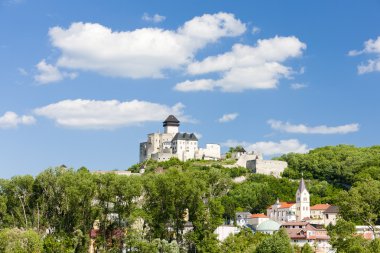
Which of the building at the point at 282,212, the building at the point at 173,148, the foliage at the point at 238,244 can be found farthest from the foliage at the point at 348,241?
the building at the point at 173,148

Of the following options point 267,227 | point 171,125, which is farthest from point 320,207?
point 171,125

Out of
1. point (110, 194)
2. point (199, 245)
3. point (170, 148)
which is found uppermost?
point (170, 148)

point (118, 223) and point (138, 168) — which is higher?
point (138, 168)

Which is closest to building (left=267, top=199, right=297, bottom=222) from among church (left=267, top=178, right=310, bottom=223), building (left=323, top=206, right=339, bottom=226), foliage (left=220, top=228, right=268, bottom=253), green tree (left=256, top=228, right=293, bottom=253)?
church (left=267, top=178, right=310, bottom=223)

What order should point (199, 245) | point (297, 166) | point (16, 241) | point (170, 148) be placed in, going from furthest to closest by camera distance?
1. point (170, 148)
2. point (297, 166)
3. point (199, 245)
4. point (16, 241)

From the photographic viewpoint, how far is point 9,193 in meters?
63.5

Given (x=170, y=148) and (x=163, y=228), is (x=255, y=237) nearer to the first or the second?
(x=163, y=228)

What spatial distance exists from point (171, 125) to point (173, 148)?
8.64m

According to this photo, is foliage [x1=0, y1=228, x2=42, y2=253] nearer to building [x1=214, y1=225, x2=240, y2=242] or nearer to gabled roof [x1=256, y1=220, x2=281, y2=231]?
building [x1=214, y1=225, x2=240, y2=242]

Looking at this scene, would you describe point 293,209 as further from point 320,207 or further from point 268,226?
point 268,226

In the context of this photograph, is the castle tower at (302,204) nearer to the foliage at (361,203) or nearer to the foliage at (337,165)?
the foliage at (337,165)

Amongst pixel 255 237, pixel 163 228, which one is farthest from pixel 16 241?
pixel 255 237

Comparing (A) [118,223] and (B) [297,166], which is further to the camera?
(B) [297,166]

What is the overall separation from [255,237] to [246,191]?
1254 inches
